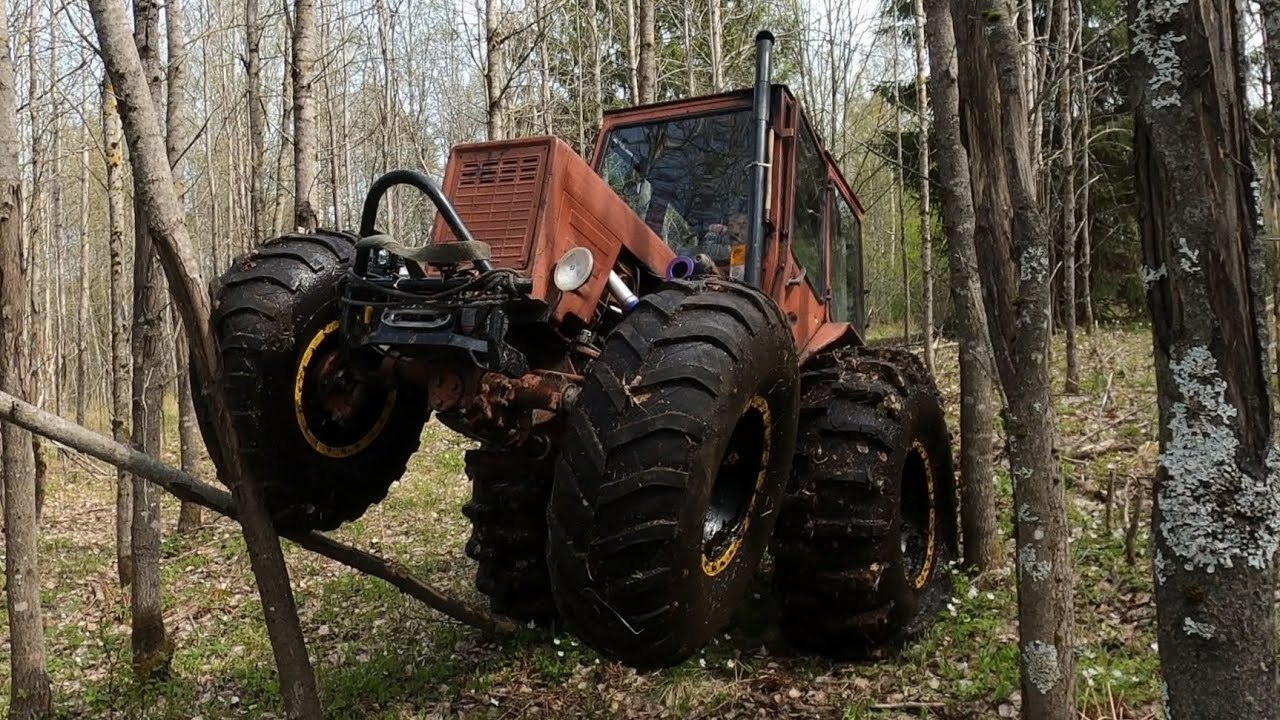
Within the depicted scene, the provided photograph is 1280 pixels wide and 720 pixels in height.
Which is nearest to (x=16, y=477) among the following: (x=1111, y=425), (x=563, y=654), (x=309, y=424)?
(x=309, y=424)

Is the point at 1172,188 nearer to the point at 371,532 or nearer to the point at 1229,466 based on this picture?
the point at 1229,466

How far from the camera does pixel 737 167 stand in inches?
176

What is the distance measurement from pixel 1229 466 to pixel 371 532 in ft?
24.4

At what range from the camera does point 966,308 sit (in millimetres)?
4691

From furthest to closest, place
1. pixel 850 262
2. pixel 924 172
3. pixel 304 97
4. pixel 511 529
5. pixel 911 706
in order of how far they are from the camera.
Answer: pixel 924 172
pixel 850 262
pixel 304 97
pixel 511 529
pixel 911 706

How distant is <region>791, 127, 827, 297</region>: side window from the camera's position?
15.1 feet

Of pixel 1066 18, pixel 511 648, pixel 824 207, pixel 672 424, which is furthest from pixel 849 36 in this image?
pixel 672 424

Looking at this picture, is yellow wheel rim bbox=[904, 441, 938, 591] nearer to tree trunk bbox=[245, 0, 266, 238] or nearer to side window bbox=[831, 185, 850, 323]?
side window bbox=[831, 185, 850, 323]

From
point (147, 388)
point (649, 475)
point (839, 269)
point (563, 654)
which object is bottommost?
point (563, 654)

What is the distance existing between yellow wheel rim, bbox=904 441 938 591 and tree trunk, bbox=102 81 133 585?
224 inches

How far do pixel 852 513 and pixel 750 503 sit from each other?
765 mm

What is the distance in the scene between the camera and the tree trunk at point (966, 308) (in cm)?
416

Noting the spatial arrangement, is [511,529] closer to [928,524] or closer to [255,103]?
[928,524]

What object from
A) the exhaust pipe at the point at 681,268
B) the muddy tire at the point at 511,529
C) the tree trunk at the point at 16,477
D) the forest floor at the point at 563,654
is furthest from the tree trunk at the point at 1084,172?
the tree trunk at the point at 16,477
